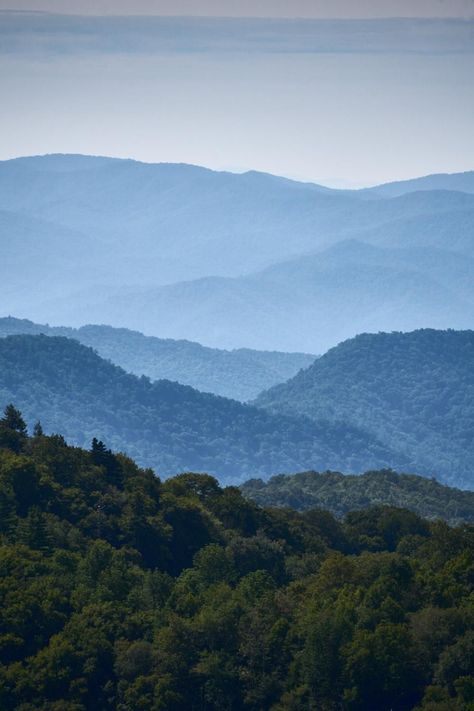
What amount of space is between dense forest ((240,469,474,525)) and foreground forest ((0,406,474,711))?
195 ft

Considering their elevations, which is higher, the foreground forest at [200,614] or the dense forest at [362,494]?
the dense forest at [362,494]

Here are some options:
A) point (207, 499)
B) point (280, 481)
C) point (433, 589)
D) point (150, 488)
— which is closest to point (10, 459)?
point (150, 488)

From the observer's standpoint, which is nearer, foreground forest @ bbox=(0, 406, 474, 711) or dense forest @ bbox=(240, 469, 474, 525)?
foreground forest @ bbox=(0, 406, 474, 711)

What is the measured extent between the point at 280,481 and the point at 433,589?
333ft

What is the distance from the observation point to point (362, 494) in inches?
6265

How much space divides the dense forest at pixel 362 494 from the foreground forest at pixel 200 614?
195 feet

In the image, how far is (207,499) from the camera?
98625mm

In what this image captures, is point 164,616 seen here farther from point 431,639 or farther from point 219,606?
point 431,639

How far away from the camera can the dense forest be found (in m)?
152

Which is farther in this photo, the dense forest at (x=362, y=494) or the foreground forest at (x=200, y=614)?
the dense forest at (x=362, y=494)

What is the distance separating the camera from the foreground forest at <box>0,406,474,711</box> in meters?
63.9

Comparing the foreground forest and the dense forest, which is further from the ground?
the dense forest

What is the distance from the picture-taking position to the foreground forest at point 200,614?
210 ft

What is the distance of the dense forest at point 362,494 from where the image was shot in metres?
152
